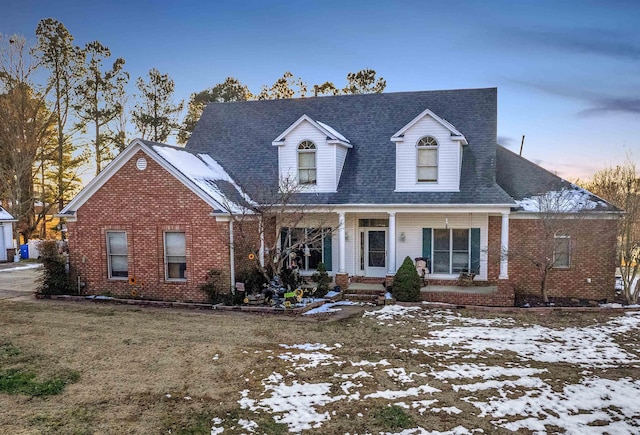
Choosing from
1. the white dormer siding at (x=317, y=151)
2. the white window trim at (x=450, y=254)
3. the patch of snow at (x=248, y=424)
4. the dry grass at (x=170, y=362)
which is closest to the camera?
the patch of snow at (x=248, y=424)

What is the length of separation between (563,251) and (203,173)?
12943 mm

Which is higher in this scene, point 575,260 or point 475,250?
point 475,250

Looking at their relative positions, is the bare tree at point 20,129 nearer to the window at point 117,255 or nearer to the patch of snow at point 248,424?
the window at point 117,255

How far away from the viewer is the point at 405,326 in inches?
448

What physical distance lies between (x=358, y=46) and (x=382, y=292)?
423 inches

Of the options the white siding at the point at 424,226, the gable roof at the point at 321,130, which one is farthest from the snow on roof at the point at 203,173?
the white siding at the point at 424,226

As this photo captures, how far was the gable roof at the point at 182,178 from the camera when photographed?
46.9ft

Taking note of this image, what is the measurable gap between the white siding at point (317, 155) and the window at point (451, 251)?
438 cm

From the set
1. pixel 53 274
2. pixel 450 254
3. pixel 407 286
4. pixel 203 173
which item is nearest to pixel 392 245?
pixel 407 286

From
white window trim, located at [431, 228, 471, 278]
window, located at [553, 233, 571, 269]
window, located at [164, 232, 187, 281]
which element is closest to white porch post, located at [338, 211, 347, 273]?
white window trim, located at [431, 228, 471, 278]

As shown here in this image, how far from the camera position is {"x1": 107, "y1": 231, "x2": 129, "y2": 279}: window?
15281 millimetres

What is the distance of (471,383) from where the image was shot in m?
7.47

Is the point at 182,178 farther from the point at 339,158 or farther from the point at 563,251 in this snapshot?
the point at 563,251

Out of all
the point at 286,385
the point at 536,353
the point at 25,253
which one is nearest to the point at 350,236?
the point at 536,353
